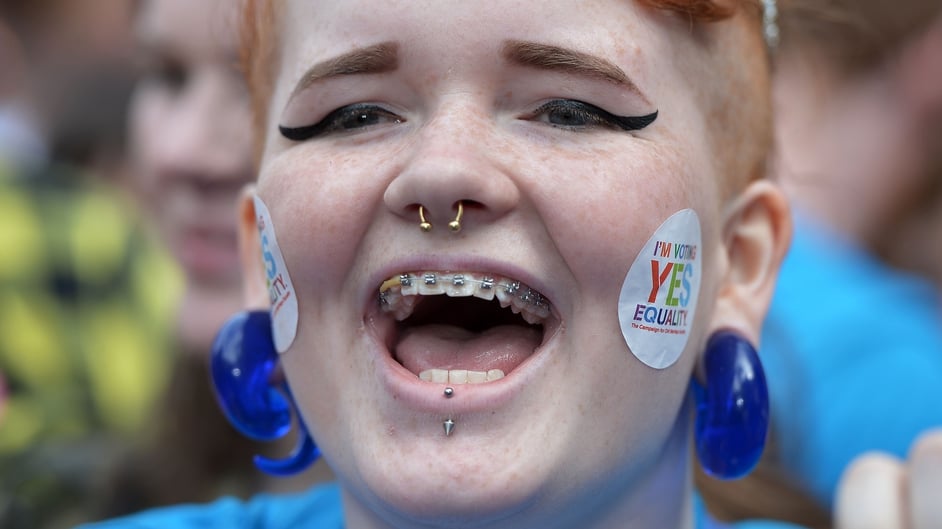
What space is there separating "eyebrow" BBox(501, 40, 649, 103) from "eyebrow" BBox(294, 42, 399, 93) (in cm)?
17

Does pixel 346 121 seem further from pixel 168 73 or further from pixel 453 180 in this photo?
pixel 168 73

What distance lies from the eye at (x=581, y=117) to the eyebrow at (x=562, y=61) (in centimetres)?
5

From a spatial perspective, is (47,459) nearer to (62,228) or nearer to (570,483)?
(62,228)

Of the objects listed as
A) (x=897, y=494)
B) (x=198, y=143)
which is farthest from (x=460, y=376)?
(x=198, y=143)

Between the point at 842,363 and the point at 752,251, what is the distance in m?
1.79

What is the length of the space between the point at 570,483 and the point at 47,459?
6.61 ft

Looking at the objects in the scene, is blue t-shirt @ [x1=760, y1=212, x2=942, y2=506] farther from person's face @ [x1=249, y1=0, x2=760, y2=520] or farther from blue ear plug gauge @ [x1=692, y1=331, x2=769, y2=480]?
person's face @ [x1=249, y1=0, x2=760, y2=520]

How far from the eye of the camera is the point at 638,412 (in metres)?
1.73

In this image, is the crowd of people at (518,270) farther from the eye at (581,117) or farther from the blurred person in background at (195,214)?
the blurred person in background at (195,214)

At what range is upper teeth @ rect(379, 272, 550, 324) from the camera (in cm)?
167

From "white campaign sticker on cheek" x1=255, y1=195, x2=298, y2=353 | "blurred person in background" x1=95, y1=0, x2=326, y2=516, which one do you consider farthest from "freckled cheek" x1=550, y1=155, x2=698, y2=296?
"blurred person in background" x1=95, y1=0, x2=326, y2=516

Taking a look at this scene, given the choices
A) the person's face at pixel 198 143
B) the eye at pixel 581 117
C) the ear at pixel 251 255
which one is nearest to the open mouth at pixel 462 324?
the eye at pixel 581 117

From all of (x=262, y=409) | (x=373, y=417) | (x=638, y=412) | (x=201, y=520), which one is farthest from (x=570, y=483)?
(x=201, y=520)

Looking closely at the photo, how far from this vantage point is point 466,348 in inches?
69.9
